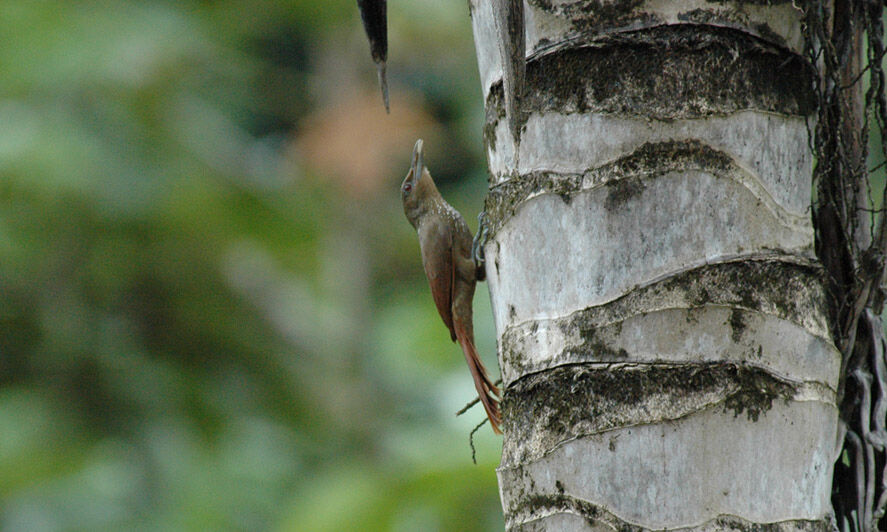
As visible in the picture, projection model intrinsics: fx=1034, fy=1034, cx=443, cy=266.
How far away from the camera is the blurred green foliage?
6.08 meters

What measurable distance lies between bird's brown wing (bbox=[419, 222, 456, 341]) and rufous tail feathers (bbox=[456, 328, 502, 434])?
0.21 meters

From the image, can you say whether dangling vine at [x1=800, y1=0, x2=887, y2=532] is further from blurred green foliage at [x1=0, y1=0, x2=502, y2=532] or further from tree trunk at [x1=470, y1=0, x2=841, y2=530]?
blurred green foliage at [x1=0, y1=0, x2=502, y2=532]

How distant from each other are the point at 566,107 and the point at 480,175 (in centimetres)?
779

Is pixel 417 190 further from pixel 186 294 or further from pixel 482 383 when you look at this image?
pixel 186 294

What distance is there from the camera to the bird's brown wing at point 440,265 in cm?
363

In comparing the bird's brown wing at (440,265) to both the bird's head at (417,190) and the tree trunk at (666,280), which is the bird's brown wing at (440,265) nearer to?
the bird's head at (417,190)

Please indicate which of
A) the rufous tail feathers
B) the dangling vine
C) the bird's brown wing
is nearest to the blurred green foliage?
the bird's brown wing

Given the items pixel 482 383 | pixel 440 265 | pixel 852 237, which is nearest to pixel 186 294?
pixel 440 265

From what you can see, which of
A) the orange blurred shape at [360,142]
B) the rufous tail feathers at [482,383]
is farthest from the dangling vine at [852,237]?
the orange blurred shape at [360,142]

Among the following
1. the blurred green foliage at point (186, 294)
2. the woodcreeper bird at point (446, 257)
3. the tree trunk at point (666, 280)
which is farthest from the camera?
the blurred green foliage at point (186, 294)

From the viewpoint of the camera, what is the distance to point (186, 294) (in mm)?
7020

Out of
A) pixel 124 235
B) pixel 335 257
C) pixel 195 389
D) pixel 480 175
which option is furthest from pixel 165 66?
pixel 480 175

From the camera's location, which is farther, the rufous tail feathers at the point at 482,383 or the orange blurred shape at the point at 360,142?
the orange blurred shape at the point at 360,142

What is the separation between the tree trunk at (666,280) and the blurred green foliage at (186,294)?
3789mm
